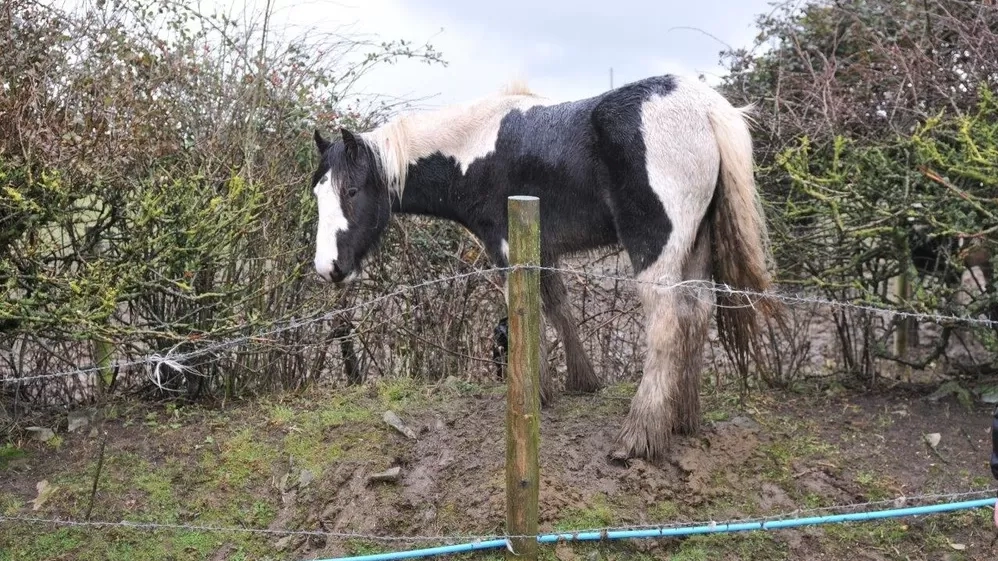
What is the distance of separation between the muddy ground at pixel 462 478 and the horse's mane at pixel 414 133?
1515mm

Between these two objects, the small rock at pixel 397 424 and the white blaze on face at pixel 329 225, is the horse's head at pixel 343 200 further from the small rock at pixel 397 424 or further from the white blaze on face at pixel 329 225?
the small rock at pixel 397 424

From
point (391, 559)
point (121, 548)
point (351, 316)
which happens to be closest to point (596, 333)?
point (351, 316)

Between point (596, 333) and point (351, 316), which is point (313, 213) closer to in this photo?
point (351, 316)

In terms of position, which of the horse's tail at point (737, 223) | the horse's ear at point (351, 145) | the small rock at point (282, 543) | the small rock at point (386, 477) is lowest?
the small rock at point (282, 543)

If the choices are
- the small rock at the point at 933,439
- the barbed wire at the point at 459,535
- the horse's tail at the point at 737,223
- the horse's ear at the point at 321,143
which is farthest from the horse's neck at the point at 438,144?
the small rock at the point at 933,439

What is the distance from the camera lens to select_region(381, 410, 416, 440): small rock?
5273mm

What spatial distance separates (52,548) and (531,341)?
9.21 ft

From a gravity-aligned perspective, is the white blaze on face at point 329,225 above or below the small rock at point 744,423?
above

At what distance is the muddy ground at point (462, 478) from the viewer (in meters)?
4.50

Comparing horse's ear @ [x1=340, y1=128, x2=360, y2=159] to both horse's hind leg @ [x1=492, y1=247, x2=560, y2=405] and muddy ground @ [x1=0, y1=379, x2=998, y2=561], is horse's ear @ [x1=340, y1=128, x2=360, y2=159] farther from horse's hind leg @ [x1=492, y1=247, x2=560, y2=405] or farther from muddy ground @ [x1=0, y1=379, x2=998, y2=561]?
muddy ground @ [x1=0, y1=379, x2=998, y2=561]

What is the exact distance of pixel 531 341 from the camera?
149 inches

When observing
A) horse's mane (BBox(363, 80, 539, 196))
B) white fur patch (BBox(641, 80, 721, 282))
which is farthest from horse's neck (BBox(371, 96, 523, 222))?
white fur patch (BBox(641, 80, 721, 282))

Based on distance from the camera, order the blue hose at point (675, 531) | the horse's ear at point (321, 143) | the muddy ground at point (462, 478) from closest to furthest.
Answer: the blue hose at point (675, 531), the muddy ground at point (462, 478), the horse's ear at point (321, 143)

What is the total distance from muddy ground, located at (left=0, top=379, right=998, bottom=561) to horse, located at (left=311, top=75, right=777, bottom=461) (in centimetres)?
33
